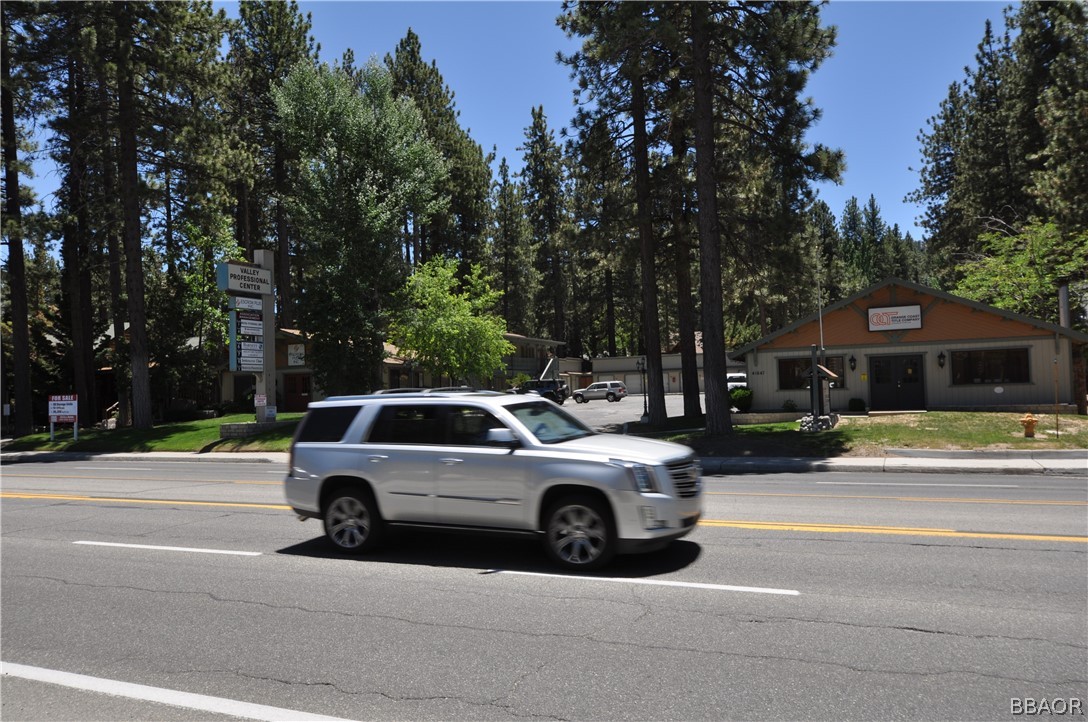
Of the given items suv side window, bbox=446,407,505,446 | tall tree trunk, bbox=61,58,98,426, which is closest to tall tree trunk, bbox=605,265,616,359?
tall tree trunk, bbox=61,58,98,426

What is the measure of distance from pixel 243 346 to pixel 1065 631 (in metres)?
26.5

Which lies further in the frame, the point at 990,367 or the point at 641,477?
the point at 990,367

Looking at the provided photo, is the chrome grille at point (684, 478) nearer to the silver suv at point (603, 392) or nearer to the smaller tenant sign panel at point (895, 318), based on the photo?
the smaller tenant sign panel at point (895, 318)

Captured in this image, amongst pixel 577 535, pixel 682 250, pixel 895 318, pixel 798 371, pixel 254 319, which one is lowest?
pixel 577 535

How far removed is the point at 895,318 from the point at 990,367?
400 cm

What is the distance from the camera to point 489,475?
7391 mm

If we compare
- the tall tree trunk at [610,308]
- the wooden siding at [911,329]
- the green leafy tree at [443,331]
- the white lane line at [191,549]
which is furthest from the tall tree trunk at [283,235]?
the white lane line at [191,549]

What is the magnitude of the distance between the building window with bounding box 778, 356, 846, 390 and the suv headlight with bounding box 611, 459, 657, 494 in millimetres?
25772

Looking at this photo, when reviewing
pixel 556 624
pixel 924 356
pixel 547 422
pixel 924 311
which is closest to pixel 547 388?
pixel 924 356

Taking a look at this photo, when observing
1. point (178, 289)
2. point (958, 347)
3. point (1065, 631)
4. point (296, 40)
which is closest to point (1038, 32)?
point (958, 347)

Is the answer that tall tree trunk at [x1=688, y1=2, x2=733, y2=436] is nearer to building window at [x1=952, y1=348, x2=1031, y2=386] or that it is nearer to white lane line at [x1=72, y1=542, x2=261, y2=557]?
building window at [x1=952, y1=348, x2=1031, y2=386]

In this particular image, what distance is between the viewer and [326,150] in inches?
1368

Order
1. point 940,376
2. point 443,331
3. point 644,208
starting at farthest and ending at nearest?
point 443,331 → point 940,376 → point 644,208

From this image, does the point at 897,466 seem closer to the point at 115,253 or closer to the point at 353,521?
the point at 353,521
